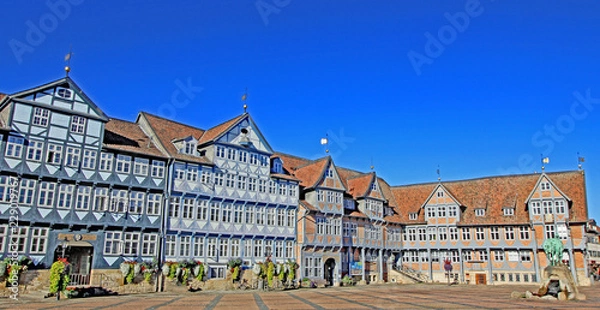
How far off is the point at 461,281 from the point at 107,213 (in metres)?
36.4

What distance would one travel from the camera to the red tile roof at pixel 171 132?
36125 millimetres

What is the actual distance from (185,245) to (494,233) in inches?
1255

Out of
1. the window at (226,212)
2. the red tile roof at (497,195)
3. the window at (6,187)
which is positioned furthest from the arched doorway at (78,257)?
the red tile roof at (497,195)

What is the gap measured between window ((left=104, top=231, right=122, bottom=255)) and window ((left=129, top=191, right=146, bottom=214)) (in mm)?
1864

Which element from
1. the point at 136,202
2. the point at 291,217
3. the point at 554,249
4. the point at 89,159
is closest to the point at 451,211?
the point at 554,249

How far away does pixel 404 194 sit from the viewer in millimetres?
58656

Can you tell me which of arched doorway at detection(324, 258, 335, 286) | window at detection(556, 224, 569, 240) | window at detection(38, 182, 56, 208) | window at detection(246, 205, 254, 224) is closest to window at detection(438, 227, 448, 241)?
window at detection(556, 224, 569, 240)

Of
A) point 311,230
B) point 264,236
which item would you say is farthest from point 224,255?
point 311,230

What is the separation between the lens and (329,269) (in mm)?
45250

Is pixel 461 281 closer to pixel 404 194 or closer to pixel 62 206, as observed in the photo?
pixel 404 194

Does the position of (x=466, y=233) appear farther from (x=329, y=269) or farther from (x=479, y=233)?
(x=329, y=269)

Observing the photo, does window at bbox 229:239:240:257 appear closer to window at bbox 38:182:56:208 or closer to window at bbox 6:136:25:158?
window at bbox 38:182:56:208

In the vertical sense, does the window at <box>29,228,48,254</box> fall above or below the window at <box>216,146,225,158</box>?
below

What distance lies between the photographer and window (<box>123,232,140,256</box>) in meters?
32.3
